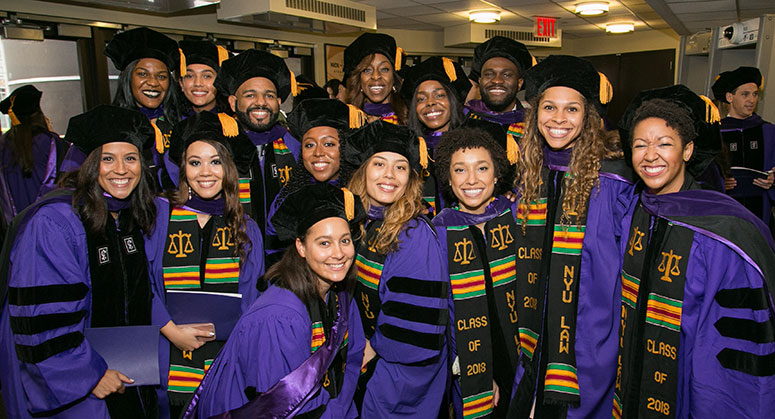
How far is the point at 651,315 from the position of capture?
2275 mm

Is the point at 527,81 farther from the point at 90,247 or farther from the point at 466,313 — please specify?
the point at 90,247

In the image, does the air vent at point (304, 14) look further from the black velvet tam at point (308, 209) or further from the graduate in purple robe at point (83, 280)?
the black velvet tam at point (308, 209)

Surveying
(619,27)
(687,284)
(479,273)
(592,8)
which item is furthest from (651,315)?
(619,27)

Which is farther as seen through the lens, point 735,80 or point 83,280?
point 735,80

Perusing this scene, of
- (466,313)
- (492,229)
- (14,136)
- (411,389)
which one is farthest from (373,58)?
(14,136)

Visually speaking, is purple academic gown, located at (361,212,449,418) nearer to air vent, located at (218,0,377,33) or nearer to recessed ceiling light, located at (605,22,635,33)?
air vent, located at (218,0,377,33)

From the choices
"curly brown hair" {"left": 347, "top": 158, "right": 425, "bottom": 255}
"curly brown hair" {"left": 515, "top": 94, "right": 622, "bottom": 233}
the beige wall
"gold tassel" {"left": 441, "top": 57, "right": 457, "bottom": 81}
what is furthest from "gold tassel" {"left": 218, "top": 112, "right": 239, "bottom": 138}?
the beige wall

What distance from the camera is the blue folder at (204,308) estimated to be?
8.91ft

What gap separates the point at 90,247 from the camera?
2.47 meters

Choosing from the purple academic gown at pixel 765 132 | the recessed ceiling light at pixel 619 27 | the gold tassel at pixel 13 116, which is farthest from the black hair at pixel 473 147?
the recessed ceiling light at pixel 619 27

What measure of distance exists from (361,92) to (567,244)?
8.09ft

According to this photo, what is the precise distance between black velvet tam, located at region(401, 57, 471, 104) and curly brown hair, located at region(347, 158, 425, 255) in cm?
121

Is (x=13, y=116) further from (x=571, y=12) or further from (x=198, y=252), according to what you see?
(x=571, y=12)

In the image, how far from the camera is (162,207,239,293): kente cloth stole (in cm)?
273
